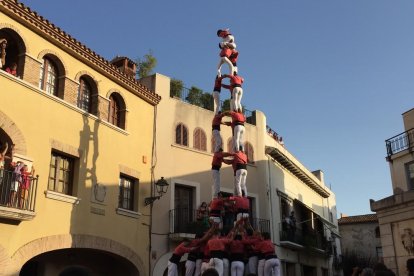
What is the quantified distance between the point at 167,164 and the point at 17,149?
7.71 m

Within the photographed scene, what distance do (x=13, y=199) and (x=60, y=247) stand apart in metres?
2.52

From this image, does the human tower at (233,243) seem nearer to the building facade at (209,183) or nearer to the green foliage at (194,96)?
the building facade at (209,183)

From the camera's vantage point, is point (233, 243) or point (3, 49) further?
point (3, 49)

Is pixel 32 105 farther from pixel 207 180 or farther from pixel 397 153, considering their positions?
pixel 397 153

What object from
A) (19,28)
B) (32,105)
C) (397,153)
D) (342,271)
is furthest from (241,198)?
(342,271)

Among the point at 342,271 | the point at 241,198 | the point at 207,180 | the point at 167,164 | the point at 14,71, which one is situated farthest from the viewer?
the point at 342,271

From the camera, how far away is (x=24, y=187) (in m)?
13.5

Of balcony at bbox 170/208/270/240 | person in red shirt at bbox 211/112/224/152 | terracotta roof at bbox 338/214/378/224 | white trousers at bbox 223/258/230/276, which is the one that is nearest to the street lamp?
balcony at bbox 170/208/270/240

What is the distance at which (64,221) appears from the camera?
15.2m

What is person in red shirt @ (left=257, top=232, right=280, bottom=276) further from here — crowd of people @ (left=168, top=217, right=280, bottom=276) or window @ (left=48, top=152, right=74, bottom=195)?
window @ (left=48, top=152, right=74, bottom=195)

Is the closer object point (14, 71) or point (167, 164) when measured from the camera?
point (14, 71)

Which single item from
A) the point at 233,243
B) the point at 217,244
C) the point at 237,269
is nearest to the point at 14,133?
the point at 217,244

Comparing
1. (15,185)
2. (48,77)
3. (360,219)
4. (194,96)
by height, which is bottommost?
(15,185)

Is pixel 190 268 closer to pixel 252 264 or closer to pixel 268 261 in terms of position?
pixel 252 264
